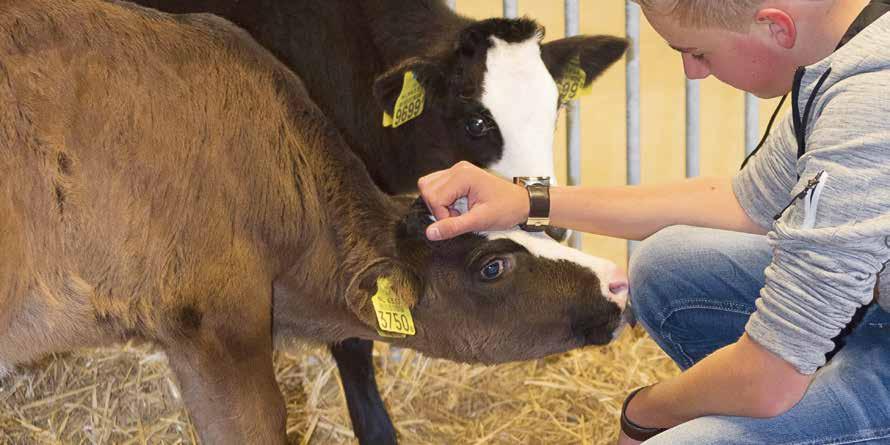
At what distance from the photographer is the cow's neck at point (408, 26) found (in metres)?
4.11

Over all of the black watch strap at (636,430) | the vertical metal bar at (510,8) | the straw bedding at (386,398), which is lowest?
the straw bedding at (386,398)

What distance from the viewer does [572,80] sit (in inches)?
165

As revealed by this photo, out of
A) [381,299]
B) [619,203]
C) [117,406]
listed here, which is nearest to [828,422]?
[619,203]

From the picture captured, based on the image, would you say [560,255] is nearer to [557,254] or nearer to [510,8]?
[557,254]

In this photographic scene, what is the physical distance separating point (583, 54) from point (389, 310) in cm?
190

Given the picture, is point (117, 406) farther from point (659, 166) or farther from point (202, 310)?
point (659, 166)

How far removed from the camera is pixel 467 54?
390 cm

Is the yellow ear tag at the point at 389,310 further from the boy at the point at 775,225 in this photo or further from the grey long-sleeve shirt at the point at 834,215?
the grey long-sleeve shirt at the point at 834,215

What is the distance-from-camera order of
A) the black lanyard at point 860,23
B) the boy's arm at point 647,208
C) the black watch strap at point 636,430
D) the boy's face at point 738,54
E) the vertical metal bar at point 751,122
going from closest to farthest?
the black lanyard at point 860,23
the boy's face at point 738,54
the black watch strap at point 636,430
the boy's arm at point 647,208
the vertical metal bar at point 751,122

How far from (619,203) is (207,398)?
4.04 ft

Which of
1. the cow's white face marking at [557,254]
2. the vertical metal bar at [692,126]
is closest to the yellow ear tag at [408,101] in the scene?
the cow's white face marking at [557,254]

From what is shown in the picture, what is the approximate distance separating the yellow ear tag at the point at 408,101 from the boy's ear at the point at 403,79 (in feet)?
0.06

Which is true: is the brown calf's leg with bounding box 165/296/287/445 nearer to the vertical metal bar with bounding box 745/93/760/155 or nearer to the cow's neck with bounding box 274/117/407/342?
the cow's neck with bounding box 274/117/407/342

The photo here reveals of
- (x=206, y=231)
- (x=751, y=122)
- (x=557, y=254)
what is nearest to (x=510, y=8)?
(x=751, y=122)
